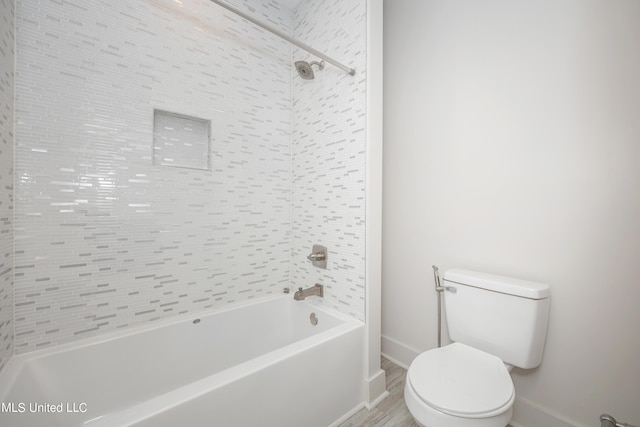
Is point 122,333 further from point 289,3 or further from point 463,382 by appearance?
point 289,3

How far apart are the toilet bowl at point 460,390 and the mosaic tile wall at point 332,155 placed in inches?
19.0

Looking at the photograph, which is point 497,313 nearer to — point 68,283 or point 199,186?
point 199,186

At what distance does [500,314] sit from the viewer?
114 cm

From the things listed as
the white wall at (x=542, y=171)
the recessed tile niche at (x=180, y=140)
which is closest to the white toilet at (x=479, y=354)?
the white wall at (x=542, y=171)

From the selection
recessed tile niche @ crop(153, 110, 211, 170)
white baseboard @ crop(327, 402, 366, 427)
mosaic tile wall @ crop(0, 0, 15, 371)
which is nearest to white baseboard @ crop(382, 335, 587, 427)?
white baseboard @ crop(327, 402, 366, 427)

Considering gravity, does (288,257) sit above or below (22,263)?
below

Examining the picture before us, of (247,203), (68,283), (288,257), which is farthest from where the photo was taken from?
(288,257)

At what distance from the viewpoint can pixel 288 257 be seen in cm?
200

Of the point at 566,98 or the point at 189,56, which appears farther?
the point at 189,56

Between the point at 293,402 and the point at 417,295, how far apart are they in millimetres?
969

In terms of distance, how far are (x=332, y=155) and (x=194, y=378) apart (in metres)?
1.59

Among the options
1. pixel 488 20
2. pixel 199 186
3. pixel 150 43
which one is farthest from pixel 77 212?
pixel 488 20

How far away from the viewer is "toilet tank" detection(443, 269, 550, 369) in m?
1.08

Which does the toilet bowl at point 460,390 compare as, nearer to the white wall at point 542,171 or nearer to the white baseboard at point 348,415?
the white wall at point 542,171
